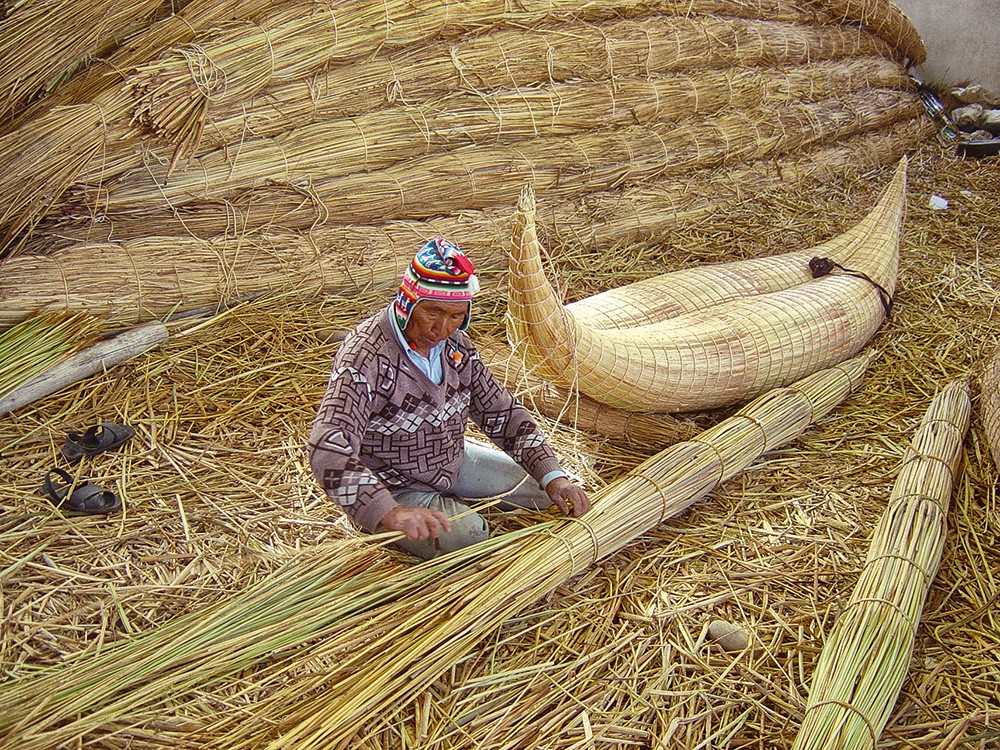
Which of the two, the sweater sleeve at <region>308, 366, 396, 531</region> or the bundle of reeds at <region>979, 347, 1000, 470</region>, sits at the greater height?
the sweater sleeve at <region>308, 366, 396, 531</region>

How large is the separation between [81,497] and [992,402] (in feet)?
10.3

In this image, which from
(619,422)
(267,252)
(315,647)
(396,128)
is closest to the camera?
A: (315,647)

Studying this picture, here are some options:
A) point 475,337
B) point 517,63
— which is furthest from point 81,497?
point 517,63

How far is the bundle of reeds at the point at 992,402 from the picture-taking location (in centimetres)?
323

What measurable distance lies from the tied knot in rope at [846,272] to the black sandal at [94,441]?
2.98m

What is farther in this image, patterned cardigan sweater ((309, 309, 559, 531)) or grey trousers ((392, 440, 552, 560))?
grey trousers ((392, 440, 552, 560))

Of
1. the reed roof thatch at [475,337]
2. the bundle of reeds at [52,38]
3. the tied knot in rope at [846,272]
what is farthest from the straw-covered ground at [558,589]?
the bundle of reeds at [52,38]

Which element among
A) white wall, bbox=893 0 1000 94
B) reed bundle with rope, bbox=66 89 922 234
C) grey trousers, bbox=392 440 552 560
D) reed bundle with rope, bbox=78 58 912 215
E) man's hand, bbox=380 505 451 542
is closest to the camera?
man's hand, bbox=380 505 451 542

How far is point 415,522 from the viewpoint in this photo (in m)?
2.08

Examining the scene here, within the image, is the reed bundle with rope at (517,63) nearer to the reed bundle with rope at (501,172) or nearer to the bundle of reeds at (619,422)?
the reed bundle with rope at (501,172)

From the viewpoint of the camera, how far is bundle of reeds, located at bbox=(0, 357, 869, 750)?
185 cm

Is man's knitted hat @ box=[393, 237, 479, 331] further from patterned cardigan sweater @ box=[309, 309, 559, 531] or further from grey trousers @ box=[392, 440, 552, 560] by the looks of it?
grey trousers @ box=[392, 440, 552, 560]

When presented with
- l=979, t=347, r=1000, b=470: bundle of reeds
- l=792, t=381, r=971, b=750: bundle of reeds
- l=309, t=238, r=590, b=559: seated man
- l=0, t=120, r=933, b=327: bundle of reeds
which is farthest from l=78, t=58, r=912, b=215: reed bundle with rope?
l=792, t=381, r=971, b=750: bundle of reeds

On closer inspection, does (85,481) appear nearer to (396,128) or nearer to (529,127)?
(396,128)
